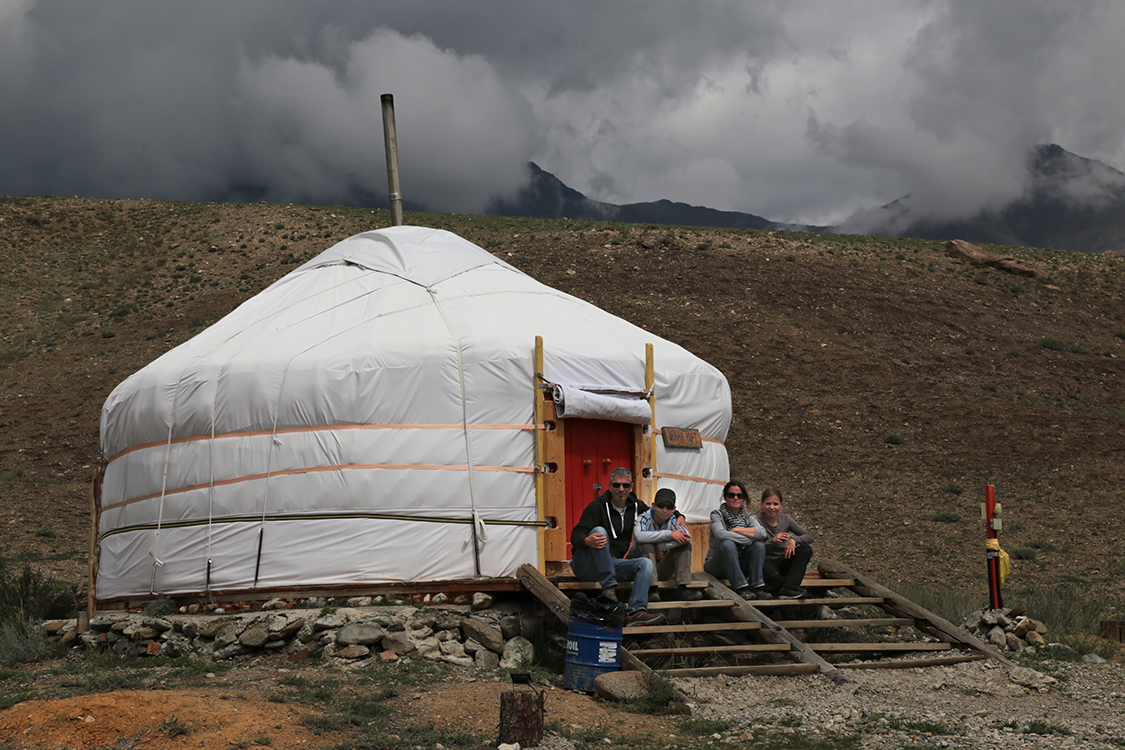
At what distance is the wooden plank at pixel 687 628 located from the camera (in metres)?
6.89

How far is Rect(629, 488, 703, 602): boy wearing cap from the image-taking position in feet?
23.5

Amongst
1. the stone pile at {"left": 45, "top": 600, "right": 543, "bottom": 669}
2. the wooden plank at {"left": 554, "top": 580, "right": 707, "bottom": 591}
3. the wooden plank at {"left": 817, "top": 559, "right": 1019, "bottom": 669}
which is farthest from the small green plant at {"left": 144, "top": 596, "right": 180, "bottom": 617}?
the wooden plank at {"left": 817, "top": 559, "right": 1019, "bottom": 669}

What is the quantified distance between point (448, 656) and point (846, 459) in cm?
1240

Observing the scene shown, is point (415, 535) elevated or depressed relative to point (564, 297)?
depressed

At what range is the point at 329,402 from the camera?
25.2 ft

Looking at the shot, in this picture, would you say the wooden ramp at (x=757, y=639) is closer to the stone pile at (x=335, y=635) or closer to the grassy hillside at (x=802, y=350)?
the stone pile at (x=335, y=635)

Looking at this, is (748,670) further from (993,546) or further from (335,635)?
(335,635)

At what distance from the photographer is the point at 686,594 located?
772cm

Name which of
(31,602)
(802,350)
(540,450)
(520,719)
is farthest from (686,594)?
(802,350)

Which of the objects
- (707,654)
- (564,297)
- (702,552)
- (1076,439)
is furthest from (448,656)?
(1076,439)

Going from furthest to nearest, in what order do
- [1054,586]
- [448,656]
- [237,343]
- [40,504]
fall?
1. [40,504]
2. [1054,586]
3. [237,343]
4. [448,656]

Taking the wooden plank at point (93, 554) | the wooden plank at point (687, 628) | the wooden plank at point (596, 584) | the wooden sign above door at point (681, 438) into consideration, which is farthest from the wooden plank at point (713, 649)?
the wooden plank at point (93, 554)

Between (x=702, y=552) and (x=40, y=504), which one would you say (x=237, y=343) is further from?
(x=40, y=504)

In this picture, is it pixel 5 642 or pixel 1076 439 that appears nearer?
pixel 5 642
